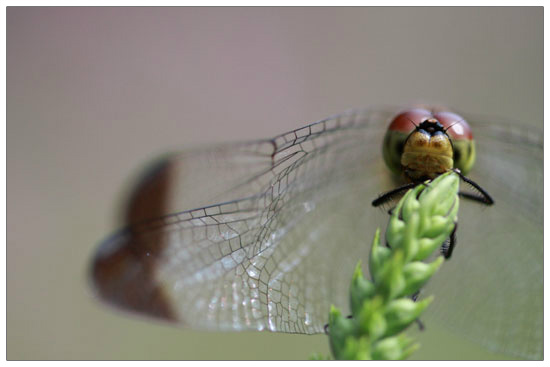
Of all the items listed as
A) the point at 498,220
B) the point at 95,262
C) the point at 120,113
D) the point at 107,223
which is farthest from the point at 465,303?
the point at 120,113

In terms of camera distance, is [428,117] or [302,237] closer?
[428,117]

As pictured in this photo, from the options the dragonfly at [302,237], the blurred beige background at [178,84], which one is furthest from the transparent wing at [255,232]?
the blurred beige background at [178,84]

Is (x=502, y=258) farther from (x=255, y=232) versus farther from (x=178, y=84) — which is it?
(x=178, y=84)

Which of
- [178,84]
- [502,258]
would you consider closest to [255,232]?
[502,258]

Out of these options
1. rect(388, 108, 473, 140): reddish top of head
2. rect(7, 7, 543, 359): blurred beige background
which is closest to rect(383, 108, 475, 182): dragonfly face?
rect(388, 108, 473, 140): reddish top of head

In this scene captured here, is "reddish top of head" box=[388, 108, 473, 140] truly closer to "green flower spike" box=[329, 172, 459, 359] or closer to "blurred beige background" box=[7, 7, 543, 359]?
"green flower spike" box=[329, 172, 459, 359]

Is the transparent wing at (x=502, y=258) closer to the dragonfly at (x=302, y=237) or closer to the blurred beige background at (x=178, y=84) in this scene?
the dragonfly at (x=302, y=237)
